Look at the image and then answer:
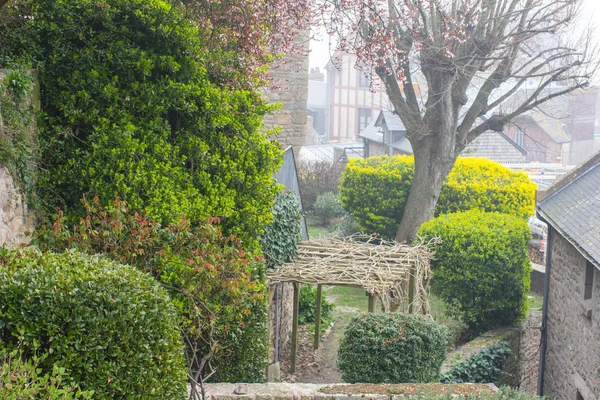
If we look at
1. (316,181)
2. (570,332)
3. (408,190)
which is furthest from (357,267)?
(316,181)

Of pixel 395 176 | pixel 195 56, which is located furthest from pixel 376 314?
pixel 395 176

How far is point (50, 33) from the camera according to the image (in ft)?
22.4

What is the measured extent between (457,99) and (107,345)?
1326 centimetres

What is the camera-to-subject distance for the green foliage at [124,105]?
6.75m

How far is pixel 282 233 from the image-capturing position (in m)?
9.98

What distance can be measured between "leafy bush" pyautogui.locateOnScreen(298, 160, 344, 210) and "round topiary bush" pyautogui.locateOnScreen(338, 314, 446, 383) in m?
17.3

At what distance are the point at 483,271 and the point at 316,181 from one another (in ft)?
47.2

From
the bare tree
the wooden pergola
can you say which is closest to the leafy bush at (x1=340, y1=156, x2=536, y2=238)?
the bare tree

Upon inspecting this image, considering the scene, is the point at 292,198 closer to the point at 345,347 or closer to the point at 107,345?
the point at 345,347

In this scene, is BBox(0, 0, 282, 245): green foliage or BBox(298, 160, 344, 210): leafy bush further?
BBox(298, 160, 344, 210): leafy bush

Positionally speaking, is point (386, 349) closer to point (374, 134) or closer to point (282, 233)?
point (282, 233)

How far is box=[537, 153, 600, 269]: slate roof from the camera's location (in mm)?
9023

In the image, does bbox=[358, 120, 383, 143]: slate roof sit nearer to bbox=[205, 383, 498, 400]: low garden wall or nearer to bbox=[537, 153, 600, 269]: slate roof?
bbox=[537, 153, 600, 269]: slate roof

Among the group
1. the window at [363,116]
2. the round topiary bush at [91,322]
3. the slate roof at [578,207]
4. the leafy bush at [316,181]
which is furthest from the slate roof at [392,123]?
the round topiary bush at [91,322]
